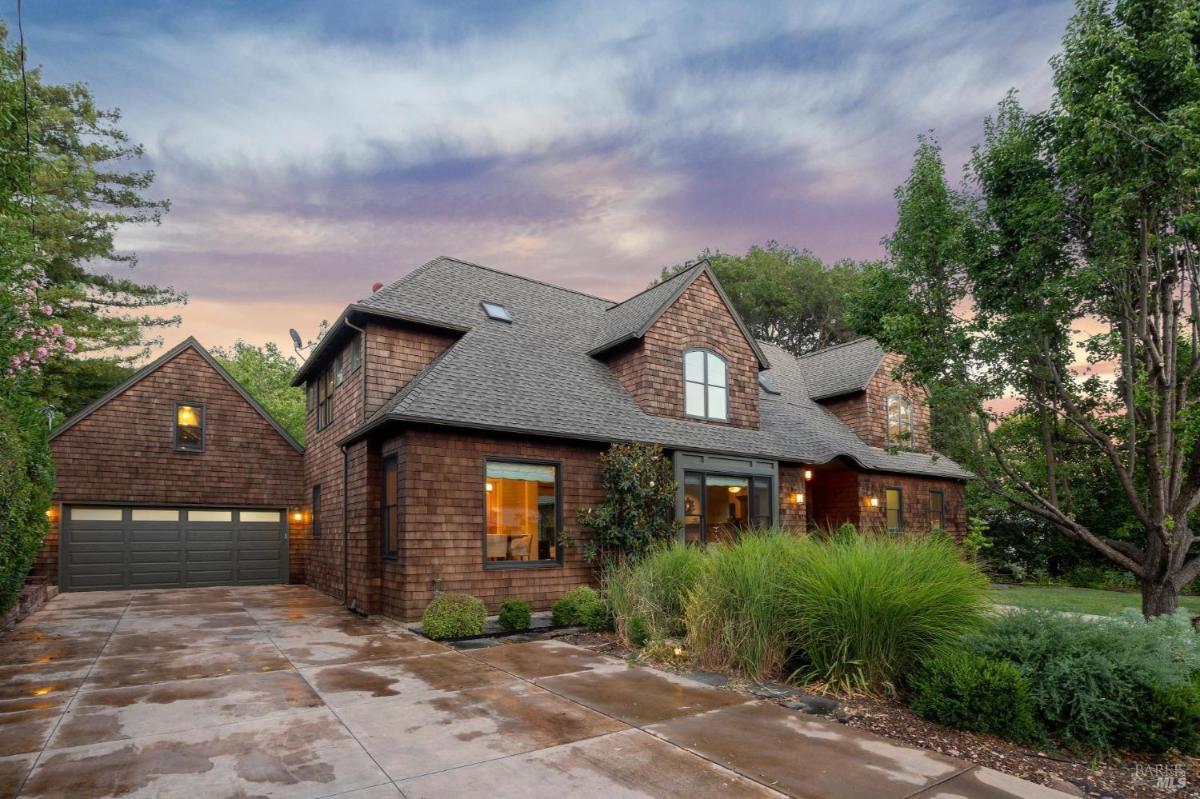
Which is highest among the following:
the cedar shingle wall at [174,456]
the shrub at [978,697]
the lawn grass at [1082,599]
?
the cedar shingle wall at [174,456]

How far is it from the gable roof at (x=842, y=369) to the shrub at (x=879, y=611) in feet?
39.4

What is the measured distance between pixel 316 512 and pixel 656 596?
10.3 m

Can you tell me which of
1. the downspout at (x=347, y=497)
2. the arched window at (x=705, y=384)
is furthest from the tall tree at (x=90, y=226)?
the arched window at (x=705, y=384)

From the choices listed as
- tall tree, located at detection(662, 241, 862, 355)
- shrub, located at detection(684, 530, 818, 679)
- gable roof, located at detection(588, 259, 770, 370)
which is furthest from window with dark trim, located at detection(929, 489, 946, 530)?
tall tree, located at detection(662, 241, 862, 355)

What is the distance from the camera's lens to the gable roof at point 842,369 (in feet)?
56.9

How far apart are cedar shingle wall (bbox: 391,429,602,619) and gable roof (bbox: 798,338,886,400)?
1009 cm

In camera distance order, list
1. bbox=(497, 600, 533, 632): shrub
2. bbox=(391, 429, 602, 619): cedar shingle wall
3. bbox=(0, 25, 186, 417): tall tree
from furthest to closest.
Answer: bbox=(0, 25, 186, 417): tall tree
bbox=(391, 429, 602, 619): cedar shingle wall
bbox=(497, 600, 533, 632): shrub

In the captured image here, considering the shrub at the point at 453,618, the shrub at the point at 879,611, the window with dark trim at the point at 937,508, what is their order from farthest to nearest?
the window with dark trim at the point at 937,508, the shrub at the point at 453,618, the shrub at the point at 879,611

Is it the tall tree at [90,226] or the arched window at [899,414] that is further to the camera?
the tall tree at [90,226]

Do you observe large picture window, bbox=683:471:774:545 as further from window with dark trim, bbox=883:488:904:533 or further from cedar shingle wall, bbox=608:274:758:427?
window with dark trim, bbox=883:488:904:533

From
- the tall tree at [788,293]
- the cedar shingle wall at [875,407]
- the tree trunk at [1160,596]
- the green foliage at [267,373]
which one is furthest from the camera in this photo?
the green foliage at [267,373]

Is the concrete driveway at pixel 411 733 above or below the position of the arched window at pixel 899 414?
below

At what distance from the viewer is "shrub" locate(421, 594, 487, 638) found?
820 centimetres

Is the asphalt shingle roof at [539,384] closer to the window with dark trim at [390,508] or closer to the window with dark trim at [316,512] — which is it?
the window with dark trim at [390,508]
